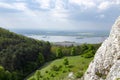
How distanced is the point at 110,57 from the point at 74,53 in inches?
4432

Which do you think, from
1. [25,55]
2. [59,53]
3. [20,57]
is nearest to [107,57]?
[20,57]

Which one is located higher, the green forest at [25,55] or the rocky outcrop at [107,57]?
the rocky outcrop at [107,57]

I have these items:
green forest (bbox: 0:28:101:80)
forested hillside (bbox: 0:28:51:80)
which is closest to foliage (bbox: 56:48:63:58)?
green forest (bbox: 0:28:101:80)

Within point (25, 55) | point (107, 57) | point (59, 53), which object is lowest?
point (25, 55)

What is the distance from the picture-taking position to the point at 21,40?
17638 cm

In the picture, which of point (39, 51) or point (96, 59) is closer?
point (96, 59)

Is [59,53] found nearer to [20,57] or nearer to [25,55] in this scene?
[25,55]

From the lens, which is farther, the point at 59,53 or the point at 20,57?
the point at 59,53

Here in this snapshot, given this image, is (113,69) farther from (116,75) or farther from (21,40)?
(21,40)

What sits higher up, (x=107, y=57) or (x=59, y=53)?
(x=107, y=57)

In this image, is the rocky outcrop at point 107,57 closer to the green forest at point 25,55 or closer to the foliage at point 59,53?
the green forest at point 25,55

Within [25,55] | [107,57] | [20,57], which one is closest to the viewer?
[107,57]

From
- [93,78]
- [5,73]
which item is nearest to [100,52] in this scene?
[93,78]

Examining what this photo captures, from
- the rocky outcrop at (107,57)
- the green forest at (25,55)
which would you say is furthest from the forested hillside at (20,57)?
the rocky outcrop at (107,57)
